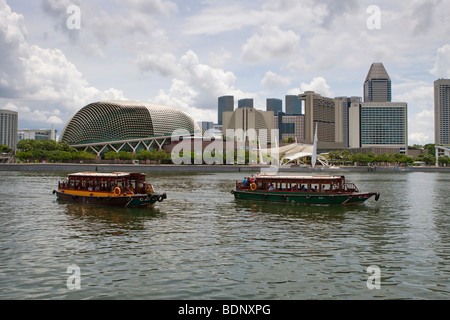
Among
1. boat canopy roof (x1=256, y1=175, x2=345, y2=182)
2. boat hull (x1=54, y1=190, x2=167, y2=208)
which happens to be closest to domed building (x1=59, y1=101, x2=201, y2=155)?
boat canopy roof (x1=256, y1=175, x2=345, y2=182)

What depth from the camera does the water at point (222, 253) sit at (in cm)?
1458

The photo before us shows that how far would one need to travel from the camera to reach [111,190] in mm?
38438

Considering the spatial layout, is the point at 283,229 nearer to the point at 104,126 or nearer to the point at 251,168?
the point at 251,168

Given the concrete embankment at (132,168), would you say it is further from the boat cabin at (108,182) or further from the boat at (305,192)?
the boat at (305,192)

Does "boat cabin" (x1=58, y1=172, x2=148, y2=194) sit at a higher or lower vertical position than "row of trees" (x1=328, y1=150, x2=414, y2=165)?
lower

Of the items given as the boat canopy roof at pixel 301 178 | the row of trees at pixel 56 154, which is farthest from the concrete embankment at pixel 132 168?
the boat canopy roof at pixel 301 178

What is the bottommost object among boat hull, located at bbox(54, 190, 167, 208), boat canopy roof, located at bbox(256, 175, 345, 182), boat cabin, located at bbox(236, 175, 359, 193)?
boat hull, located at bbox(54, 190, 167, 208)

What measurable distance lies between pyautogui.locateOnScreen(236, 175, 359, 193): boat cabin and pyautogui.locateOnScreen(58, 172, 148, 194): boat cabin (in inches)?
460

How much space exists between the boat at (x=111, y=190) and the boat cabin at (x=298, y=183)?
11204 mm

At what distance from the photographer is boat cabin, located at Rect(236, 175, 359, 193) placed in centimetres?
4028

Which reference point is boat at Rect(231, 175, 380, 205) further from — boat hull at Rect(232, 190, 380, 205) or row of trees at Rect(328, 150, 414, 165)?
row of trees at Rect(328, 150, 414, 165)

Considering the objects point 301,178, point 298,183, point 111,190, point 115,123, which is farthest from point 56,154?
point 301,178

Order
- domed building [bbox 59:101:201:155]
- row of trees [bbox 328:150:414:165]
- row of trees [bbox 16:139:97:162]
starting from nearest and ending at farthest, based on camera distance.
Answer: row of trees [bbox 16:139:97:162]
domed building [bbox 59:101:201:155]
row of trees [bbox 328:150:414:165]
